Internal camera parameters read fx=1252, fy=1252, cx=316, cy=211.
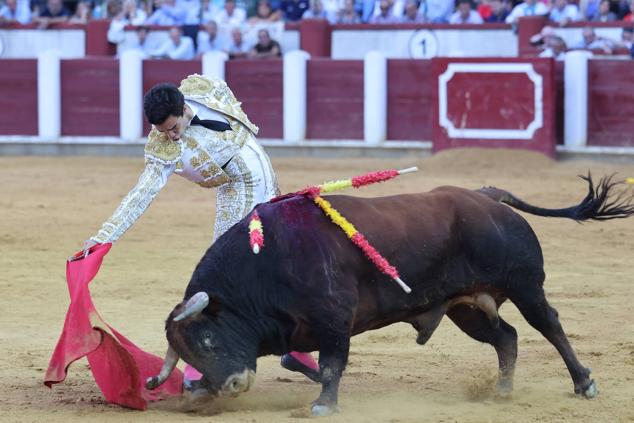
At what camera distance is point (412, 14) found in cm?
1288

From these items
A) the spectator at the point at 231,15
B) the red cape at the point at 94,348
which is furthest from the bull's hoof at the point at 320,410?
the spectator at the point at 231,15

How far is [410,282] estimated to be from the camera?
406 centimetres

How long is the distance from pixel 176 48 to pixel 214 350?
31.4ft

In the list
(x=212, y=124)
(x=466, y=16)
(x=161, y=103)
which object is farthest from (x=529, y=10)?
(x=161, y=103)

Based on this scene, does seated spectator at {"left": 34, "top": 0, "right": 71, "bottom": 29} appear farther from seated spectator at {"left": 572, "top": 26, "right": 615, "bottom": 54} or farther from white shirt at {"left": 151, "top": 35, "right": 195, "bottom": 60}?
seated spectator at {"left": 572, "top": 26, "right": 615, "bottom": 54}

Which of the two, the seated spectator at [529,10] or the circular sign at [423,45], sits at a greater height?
the seated spectator at [529,10]

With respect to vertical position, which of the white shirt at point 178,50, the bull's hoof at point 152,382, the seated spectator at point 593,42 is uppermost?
the seated spectator at point 593,42

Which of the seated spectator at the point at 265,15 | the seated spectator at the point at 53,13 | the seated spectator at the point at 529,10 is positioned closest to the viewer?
the seated spectator at the point at 529,10

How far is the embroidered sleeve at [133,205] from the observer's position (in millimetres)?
4078

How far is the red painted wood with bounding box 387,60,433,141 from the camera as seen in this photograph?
38.9 ft

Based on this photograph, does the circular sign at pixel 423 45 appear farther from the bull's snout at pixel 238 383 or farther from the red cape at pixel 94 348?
the bull's snout at pixel 238 383

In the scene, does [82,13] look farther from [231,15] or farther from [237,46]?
[237,46]

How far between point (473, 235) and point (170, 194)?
6054mm

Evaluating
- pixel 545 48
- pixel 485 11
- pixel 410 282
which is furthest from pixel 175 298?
pixel 485 11
